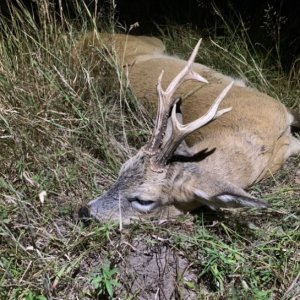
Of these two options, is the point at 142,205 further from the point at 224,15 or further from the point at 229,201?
the point at 224,15

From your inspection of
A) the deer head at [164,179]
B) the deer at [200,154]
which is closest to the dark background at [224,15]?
the deer at [200,154]

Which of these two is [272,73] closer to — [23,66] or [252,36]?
[252,36]

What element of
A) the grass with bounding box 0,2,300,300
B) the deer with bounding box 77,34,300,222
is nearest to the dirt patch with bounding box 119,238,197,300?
the grass with bounding box 0,2,300,300

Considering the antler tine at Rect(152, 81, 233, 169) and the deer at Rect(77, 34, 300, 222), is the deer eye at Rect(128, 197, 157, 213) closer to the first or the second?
Result: the deer at Rect(77, 34, 300, 222)

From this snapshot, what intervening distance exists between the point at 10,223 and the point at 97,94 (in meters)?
1.41

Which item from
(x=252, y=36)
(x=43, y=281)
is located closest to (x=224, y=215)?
(x=43, y=281)

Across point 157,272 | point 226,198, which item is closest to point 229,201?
point 226,198

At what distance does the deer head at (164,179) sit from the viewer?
4.30 meters

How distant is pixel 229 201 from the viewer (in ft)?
13.7

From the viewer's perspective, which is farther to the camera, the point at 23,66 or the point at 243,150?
the point at 23,66

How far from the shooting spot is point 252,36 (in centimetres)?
650

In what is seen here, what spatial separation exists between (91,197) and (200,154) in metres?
0.81

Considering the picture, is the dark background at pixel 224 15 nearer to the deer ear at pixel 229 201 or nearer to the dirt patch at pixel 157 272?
the deer ear at pixel 229 201

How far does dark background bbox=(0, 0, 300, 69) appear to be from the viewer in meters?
6.37
